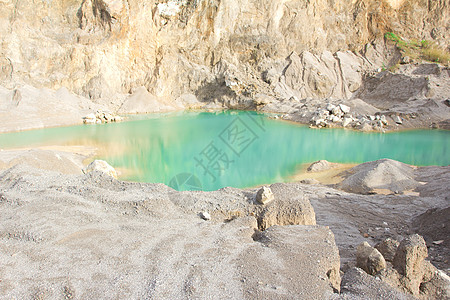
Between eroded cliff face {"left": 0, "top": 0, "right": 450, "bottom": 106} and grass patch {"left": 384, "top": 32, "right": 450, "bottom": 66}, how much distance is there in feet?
3.55

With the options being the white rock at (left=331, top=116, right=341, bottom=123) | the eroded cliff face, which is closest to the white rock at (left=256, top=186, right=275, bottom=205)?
the white rock at (left=331, top=116, right=341, bottom=123)

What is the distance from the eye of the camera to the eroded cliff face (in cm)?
2411

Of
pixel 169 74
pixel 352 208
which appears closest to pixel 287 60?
pixel 169 74

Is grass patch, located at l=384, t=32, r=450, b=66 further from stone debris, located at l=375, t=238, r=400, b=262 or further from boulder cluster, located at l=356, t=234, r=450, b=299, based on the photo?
boulder cluster, located at l=356, t=234, r=450, b=299

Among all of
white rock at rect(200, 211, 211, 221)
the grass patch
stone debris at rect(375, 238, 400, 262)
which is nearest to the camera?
stone debris at rect(375, 238, 400, 262)

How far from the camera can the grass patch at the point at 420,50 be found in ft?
89.7

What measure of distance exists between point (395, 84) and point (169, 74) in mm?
21382

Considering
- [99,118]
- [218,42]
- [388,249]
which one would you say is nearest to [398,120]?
[388,249]

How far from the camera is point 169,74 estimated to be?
28672 millimetres

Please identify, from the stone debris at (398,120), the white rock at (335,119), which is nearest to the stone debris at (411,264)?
the white rock at (335,119)

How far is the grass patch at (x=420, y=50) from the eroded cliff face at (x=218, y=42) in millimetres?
1083

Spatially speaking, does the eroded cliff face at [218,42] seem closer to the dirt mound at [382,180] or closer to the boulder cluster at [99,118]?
the boulder cluster at [99,118]

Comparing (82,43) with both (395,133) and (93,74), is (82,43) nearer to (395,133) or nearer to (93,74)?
(93,74)

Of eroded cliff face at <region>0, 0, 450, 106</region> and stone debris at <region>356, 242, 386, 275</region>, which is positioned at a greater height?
eroded cliff face at <region>0, 0, 450, 106</region>
